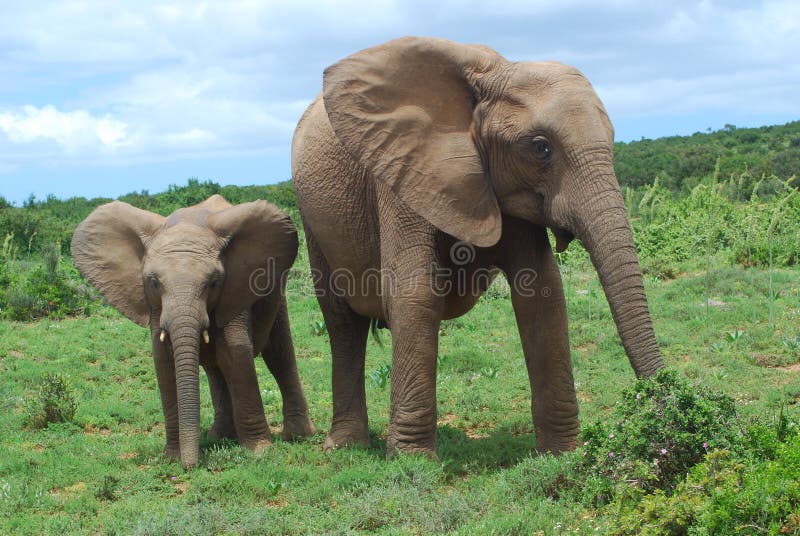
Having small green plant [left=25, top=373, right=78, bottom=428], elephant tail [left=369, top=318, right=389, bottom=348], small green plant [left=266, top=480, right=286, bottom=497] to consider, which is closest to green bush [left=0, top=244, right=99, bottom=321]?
small green plant [left=25, top=373, right=78, bottom=428]

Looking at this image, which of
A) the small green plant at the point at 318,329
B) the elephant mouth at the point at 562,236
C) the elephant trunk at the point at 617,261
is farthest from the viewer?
the small green plant at the point at 318,329

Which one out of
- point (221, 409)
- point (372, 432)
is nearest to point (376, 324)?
point (372, 432)

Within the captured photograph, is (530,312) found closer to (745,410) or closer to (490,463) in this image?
(490,463)

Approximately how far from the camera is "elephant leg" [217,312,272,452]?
7402mm

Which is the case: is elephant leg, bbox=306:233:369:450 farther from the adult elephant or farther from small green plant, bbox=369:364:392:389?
small green plant, bbox=369:364:392:389

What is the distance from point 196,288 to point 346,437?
1907 millimetres

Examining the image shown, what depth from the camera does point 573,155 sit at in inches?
220

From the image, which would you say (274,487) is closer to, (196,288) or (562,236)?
(196,288)

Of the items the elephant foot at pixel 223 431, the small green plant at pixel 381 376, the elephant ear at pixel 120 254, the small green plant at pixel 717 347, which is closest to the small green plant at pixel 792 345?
the small green plant at pixel 717 347

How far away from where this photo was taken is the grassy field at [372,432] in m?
5.62

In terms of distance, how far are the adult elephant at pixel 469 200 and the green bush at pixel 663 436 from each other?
198mm

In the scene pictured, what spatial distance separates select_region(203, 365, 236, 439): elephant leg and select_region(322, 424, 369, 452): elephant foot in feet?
3.26

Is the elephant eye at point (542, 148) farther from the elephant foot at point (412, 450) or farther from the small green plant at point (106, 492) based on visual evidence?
the small green plant at point (106, 492)

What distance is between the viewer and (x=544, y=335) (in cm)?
666
